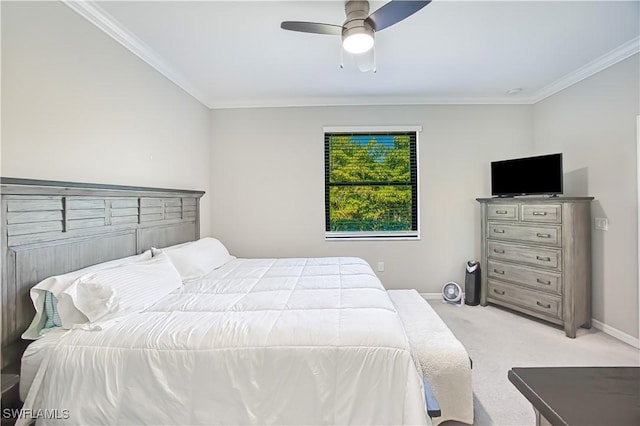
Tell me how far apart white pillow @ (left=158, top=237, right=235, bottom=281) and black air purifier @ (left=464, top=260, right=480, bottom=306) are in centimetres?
294

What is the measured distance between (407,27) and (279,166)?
2.26 m

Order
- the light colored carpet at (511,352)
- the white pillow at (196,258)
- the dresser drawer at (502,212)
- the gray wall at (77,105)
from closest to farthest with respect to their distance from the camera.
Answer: the gray wall at (77,105), the light colored carpet at (511,352), the white pillow at (196,258), the dresser drawer at (502,212)

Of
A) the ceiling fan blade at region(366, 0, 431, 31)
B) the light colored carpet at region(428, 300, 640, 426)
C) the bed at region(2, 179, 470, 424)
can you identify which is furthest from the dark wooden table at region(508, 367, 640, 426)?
the ceiling fan blade at region(366, 0, 431, 31)

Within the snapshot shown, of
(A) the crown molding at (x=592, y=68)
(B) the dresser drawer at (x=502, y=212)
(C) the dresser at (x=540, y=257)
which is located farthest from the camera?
(B) the dresser drawer at (x=502, y=212)

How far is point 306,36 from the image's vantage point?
2.53 meters

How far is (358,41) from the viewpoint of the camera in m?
2.06

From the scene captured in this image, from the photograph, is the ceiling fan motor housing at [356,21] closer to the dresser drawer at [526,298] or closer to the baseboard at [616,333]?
the dresser drawer at [526,298]

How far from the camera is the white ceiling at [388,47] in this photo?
221cm

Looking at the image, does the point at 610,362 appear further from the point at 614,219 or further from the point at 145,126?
the point at 145,126

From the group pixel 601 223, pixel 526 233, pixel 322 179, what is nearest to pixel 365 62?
pixel 322 179

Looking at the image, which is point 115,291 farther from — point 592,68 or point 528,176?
point 592,68

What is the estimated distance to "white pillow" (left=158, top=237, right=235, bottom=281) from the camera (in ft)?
8.37

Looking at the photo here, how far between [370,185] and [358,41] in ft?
7.69

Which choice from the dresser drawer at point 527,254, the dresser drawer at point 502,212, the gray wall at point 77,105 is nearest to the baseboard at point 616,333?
the dresser drawer at point 527,254
